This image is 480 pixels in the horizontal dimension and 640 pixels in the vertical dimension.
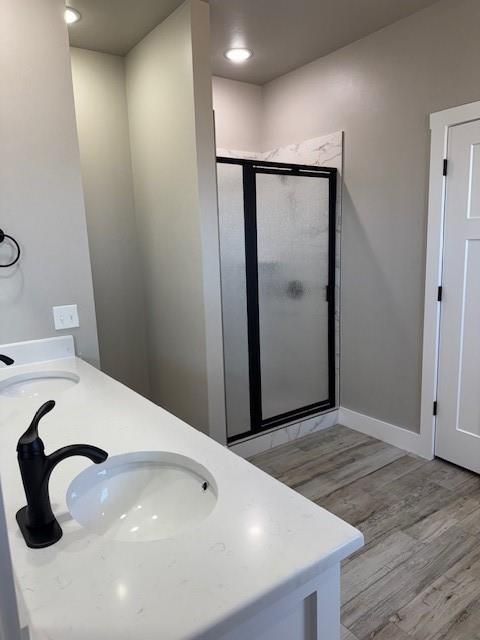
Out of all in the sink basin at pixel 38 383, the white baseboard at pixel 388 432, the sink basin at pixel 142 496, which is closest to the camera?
the sink basin at pixel 142 496

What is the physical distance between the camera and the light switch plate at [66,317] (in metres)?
2.10

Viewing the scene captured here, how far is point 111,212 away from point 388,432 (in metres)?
2.46

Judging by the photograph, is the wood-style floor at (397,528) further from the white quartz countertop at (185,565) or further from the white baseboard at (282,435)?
the white quartz countertop at (185,565)

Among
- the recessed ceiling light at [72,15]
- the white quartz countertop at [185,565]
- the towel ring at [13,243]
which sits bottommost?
the white quartz countertop at [185,565]

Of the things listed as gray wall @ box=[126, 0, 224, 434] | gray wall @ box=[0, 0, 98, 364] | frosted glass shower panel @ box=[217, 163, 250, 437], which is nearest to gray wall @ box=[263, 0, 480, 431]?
frosted glass shower panel @ box=[217, 163, 250, 437]

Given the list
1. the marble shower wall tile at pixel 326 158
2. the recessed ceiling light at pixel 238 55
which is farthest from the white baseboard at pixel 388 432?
the recessed ceiling light at pixel 238 55

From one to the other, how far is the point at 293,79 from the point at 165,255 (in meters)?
1.75

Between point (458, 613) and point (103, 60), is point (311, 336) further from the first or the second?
point (103, 60)

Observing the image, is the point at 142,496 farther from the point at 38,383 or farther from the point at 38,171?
the point at 38,171

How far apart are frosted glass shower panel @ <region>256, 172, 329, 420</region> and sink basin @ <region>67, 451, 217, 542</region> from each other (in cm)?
190

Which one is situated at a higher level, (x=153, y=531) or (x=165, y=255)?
(x=165, y=255)

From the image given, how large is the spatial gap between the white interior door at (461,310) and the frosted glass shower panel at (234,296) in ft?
3.97

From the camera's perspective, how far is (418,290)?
2.76m

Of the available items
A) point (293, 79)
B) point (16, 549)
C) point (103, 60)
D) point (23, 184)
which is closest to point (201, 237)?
point (23, 184)
